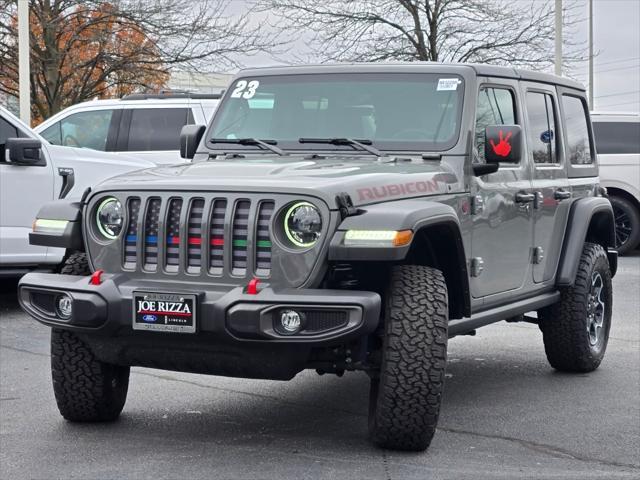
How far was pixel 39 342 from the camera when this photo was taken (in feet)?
29.7

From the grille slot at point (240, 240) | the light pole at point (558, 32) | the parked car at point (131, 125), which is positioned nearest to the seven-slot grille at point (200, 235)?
the grille slot at point (240, 240)

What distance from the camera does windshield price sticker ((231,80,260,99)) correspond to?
7105 millimetres

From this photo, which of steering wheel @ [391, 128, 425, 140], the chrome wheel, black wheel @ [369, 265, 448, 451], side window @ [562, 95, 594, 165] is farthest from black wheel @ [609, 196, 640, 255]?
black wheel @ [369, 265, 448, 451]

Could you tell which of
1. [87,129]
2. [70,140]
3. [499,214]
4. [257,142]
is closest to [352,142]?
[257,142]

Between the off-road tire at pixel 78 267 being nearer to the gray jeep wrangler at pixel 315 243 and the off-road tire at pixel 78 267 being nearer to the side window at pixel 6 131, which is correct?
the gray jeep wrangler at pixel 315 243

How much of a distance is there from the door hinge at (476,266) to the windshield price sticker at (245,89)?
5.48 feet

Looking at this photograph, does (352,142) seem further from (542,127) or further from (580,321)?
(580,321)

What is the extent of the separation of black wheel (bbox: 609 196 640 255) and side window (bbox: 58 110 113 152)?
727cm

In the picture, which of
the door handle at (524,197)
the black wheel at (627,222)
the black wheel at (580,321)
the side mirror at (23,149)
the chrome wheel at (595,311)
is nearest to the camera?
the door handle at (524,197)

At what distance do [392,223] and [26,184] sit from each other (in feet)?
18.5

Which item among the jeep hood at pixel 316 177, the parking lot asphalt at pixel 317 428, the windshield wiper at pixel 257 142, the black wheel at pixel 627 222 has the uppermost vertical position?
the windshield wiper at pixel 257 142

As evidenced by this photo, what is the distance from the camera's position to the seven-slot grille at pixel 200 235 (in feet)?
17.7

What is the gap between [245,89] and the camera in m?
7.16

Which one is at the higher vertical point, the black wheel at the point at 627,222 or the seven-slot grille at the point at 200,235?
the seven-slot grille at the point at 200,235
